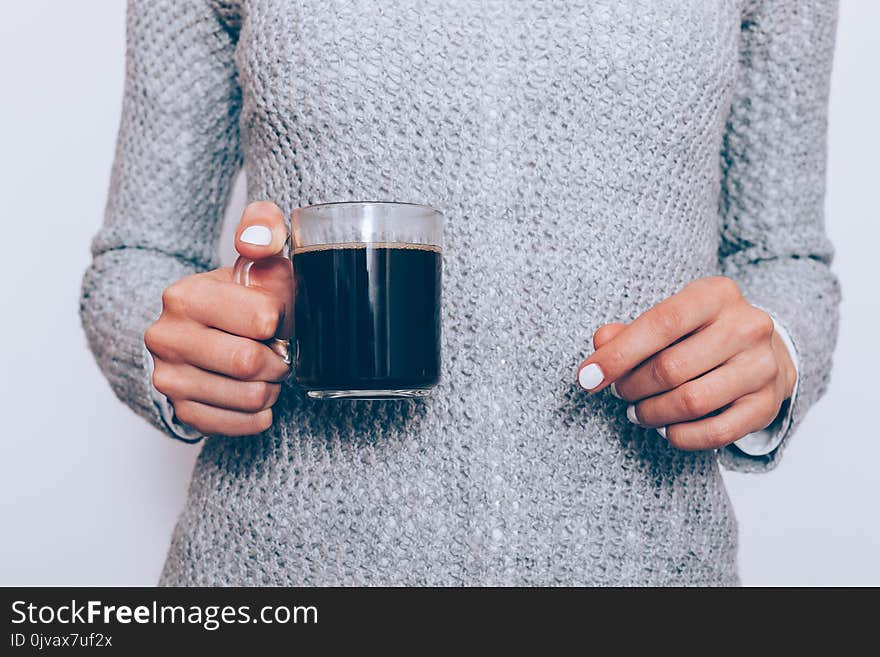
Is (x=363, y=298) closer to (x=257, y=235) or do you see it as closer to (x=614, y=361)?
(x=257, y=235)

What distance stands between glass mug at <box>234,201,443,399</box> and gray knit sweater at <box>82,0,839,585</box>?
0.11 meters

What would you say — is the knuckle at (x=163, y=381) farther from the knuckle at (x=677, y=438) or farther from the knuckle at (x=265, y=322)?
the knuckle at (x=677, y=438)

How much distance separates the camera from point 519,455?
72 cm

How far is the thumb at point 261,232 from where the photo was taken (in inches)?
24.8

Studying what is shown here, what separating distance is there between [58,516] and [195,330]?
0.92 m

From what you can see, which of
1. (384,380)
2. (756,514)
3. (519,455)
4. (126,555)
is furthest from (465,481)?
(126,555)

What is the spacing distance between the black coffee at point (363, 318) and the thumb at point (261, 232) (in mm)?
27

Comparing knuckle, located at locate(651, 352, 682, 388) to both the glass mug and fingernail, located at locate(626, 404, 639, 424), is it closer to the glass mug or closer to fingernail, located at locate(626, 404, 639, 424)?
fingernail, located at locate(626, 404, 639, 424)

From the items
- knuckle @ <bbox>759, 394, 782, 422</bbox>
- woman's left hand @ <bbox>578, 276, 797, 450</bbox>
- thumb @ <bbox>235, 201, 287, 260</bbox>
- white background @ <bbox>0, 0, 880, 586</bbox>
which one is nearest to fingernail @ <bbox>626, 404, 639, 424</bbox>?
woman's left hand @ <bbox>578, 276, 797, 450</bbox>

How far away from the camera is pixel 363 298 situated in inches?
24.3

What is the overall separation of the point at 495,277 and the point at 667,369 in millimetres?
166

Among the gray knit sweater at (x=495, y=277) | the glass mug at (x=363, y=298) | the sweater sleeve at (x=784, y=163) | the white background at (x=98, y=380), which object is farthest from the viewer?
the white background at (x=98, y=380)

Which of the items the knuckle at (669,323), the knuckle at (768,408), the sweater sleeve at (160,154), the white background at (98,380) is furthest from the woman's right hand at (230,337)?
the white background at (98,380)
